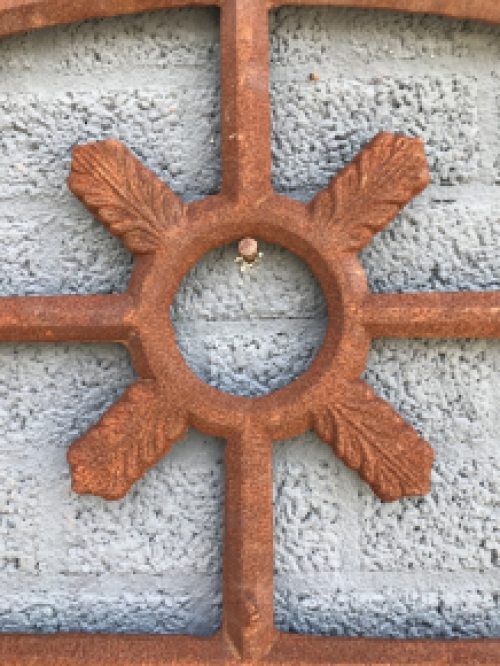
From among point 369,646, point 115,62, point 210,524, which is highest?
point 115,62

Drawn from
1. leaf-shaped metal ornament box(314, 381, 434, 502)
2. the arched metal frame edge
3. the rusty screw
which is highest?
the arched metal frame edge

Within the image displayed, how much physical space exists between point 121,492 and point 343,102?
516 millimetres

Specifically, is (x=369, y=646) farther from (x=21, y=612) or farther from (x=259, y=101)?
(x=259, y=101)

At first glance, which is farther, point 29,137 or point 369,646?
point 29,137

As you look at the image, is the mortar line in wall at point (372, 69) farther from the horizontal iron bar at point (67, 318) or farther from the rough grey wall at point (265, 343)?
the horizontal iron bar at point (67, 318)

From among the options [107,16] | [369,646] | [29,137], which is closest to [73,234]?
[29,137]

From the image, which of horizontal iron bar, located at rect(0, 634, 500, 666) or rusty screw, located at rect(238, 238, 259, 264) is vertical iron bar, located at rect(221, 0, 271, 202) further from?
horizontal iron bar, located at rect(0, 634, 500, 666)

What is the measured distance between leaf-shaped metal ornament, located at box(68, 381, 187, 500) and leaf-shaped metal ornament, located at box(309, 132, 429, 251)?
27 centimetres

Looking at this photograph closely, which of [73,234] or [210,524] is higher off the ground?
[73,234]

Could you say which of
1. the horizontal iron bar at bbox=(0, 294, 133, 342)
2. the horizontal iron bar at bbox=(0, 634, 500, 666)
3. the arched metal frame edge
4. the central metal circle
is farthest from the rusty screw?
the horizontal iron bar at bbox=(0, 634, 500, 666)

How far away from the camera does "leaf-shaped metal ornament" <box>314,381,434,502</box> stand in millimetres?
733

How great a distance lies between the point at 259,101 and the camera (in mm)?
766

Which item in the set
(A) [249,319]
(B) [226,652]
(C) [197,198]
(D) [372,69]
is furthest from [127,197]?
(B) [226,652]

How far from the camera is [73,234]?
0.81 metres
